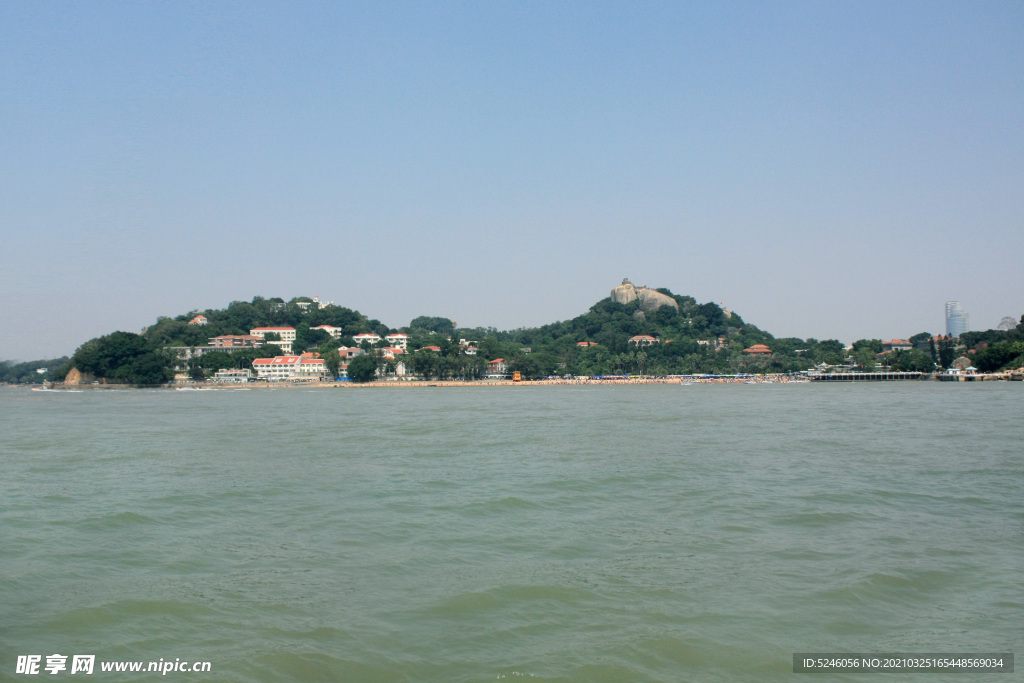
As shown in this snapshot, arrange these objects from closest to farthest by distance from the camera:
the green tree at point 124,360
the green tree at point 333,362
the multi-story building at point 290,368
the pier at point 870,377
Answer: the green tree at point 124,360, the pier at point 870,377, the green tree at point 333,362, the multi-story building at point 290,368

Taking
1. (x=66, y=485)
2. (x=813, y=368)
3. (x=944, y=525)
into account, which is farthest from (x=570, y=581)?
(x=813, y=368)

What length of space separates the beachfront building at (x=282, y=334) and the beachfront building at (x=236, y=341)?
6.89 ft

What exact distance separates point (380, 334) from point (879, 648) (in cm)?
13191

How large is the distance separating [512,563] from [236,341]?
11348cm

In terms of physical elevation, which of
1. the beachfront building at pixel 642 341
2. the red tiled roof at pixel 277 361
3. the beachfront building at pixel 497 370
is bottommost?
the beachfront building at pixel 497 370

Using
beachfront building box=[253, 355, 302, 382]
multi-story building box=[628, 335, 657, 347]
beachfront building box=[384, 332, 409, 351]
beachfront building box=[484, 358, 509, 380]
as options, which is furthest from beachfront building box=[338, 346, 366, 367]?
multi-story building box=[628, 335, 657, 347]

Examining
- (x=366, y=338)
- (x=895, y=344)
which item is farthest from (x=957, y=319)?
(x=366, y=338)

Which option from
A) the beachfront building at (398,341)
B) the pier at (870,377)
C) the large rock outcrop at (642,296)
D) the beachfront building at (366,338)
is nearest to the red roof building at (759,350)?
the pier at (870,377)

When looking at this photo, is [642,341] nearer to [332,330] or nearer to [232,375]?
[332,330]

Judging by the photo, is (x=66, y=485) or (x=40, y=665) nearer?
→ (x=40, y=665)

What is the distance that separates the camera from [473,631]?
207 inches

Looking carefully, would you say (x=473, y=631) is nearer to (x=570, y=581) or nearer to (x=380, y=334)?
Answer: (x=570, y=581)

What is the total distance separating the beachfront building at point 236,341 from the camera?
362 feet

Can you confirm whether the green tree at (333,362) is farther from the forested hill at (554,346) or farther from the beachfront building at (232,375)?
the beachfront building at (232,375)
